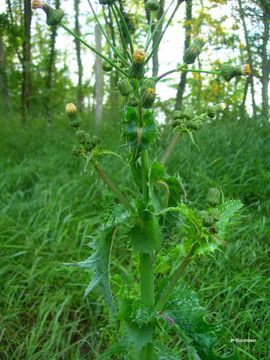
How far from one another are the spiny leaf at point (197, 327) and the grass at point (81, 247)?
0.37 metres

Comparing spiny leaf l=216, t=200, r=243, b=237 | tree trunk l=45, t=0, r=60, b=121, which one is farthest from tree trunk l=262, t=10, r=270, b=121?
spiny leaf l=216, t=200, r=243, b=237

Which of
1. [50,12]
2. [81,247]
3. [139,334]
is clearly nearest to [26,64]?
[81,247]

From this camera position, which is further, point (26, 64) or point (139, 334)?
point (26, 64)

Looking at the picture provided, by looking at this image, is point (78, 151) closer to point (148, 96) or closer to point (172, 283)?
point (148, 96)

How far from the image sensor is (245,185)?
4129 millimetres

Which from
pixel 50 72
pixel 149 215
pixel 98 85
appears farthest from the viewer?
pixel 50 72

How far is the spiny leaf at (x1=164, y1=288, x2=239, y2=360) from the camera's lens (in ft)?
5.54

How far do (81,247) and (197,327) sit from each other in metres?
1.87

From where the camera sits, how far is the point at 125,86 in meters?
1.54

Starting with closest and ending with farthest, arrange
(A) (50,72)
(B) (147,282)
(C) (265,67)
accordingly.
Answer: (B) (147,282), (C) (265,67), (A) (50,72)

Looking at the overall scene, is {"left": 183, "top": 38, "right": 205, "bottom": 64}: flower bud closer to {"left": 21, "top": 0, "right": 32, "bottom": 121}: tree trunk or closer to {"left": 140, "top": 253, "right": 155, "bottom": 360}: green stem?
{"left": 140, "top": 253, "right": 155, "bottom": 360}: green stem

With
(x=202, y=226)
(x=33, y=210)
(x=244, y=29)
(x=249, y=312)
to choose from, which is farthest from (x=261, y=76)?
(x=202, y=226)

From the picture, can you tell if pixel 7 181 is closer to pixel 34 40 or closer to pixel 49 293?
pixel 49 293

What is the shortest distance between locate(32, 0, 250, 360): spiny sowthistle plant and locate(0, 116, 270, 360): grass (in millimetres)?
330
